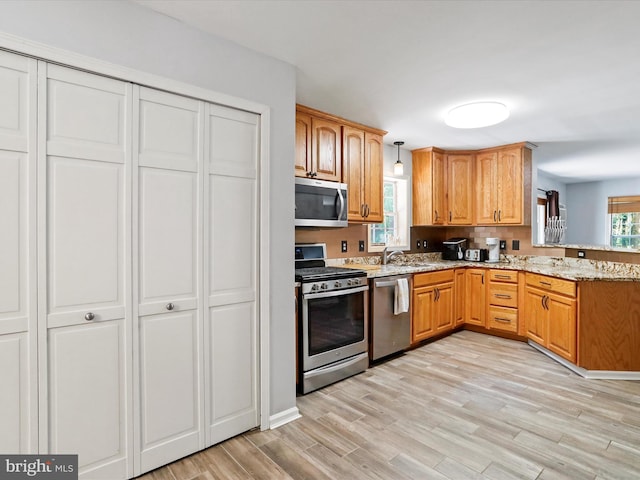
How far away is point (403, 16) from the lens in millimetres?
1875

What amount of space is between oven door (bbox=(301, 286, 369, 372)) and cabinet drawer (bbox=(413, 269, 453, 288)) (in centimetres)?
81

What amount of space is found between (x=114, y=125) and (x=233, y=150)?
2.09 ft

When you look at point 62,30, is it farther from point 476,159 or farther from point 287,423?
point 476,159

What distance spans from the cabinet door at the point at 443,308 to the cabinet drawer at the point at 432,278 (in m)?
0.07

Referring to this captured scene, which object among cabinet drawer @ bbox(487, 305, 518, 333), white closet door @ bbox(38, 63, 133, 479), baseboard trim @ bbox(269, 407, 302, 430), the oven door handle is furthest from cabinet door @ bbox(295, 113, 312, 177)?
cabinet drawer @ bbox(487, 305, 518, 333)

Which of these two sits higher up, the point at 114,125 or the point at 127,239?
the point at 114,125

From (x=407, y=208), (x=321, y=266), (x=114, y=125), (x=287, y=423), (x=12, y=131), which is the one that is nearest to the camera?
(x=12, y=131)

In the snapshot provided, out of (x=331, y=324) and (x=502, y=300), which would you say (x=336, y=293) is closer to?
(x=331, y=324)

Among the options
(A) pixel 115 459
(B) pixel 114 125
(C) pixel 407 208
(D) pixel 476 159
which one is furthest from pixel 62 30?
(D) pixel 476 159

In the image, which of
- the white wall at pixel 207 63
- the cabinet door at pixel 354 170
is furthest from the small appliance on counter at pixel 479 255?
the white wall at pixel 207 63

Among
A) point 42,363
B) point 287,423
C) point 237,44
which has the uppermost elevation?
point 237,44

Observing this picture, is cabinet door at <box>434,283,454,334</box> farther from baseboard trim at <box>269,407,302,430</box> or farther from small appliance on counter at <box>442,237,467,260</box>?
baseboard trim at <box>269,407,302,430</box>

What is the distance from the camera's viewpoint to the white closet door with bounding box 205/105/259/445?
208 centimetres

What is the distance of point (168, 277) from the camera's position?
193 cm
